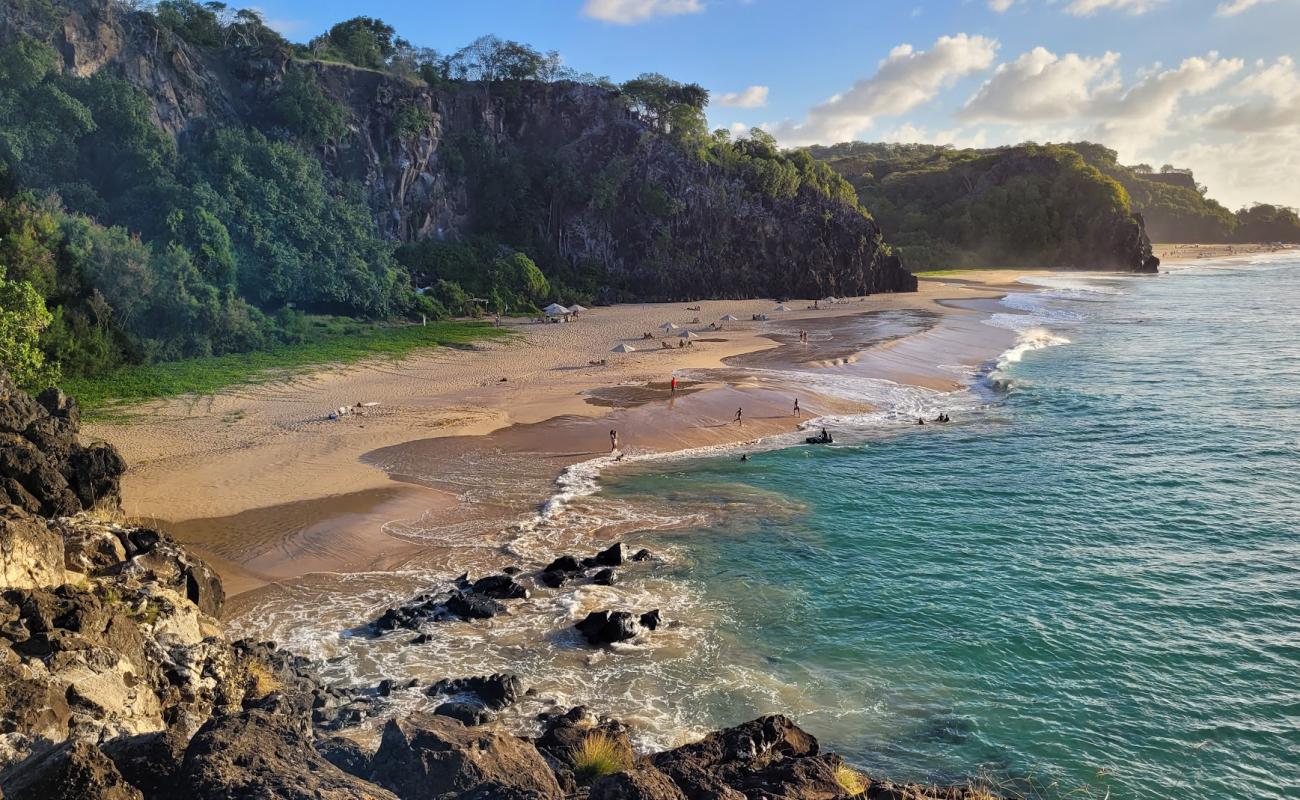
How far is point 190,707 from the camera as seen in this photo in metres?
11.6

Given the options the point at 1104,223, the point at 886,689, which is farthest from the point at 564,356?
the point at 1104,223

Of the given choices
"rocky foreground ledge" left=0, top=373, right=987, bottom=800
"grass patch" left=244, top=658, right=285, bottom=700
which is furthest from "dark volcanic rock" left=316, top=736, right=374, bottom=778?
"grass patch" left=244, top=658, right=285, bottom=700

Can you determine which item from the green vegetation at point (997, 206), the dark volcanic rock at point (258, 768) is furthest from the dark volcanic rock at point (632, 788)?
the green vegetation at point (997, 206)

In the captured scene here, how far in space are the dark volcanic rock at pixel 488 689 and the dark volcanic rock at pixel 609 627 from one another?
210 cm

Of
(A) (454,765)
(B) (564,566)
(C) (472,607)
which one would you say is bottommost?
(C) (472,607)

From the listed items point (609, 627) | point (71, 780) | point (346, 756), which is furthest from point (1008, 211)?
point (71, 780)

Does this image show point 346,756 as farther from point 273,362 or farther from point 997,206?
point 997,206

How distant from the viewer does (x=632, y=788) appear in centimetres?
683

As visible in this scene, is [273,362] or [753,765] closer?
[753,765]

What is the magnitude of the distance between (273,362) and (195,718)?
30524 millimetres

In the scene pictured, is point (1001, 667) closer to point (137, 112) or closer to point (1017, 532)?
point (1017, 532)

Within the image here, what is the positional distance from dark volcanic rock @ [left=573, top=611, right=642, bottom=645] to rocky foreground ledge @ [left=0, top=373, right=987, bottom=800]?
2.62 m

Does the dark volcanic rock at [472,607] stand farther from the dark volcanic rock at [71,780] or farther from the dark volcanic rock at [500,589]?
the dark volcanic rock at [71,780]

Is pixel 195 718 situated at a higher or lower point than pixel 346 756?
lower
